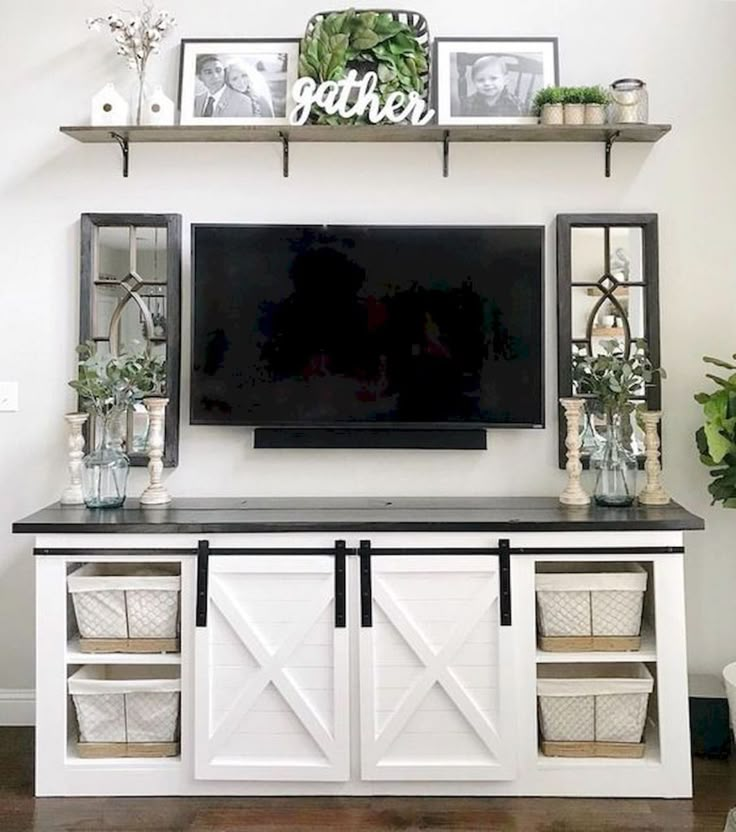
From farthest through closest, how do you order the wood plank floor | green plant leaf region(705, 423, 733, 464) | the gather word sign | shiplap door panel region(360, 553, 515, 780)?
the gather word sign → green plant leaf region(705, 423, 733, 464) → shiplap door panel region(360, 553, 515, 780) → the wood plank floor

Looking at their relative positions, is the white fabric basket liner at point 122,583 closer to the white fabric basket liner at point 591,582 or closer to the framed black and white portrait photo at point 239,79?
the white fabric basket liner at point 591,582

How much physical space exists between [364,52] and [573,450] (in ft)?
5.18

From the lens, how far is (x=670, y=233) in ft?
9.64

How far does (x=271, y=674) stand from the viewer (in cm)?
243

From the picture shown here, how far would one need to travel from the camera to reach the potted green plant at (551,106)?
2783mm

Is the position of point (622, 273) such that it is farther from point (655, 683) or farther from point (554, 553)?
point (655, 683)

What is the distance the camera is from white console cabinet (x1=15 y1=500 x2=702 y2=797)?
243cm

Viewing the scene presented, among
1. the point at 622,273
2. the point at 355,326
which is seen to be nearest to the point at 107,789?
the point at 355,326

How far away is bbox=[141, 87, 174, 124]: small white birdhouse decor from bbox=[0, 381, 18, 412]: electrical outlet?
1.07 m

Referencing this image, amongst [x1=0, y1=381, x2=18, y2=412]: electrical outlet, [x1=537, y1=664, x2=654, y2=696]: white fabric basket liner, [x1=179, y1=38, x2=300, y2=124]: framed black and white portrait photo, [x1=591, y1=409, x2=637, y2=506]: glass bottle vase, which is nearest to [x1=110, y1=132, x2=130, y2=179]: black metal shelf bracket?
[x1=179, y1=38, x2=300, y2=124]: framed black and white portrait photo

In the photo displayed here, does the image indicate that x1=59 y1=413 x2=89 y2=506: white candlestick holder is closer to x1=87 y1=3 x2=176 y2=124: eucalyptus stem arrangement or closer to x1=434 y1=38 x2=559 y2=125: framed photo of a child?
x1=87 y1=3 x2=176 y2=124: eucalyptus stem arrangement

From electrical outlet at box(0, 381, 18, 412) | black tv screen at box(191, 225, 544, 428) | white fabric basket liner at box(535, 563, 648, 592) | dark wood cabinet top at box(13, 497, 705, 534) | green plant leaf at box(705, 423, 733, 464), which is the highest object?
black tv screen at box(191, 225, 544, 428)

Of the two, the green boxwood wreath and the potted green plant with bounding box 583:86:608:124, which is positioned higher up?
the green boxwood wreath

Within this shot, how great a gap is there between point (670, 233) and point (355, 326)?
3.91ft
